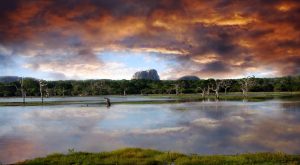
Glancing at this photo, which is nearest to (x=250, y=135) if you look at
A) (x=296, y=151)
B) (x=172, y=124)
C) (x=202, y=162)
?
(x=296, y=151)

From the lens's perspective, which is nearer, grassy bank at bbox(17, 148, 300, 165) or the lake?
grassy bank at bbox(17, 148, 300, 165)

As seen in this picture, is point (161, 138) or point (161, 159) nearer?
point (161, 159)

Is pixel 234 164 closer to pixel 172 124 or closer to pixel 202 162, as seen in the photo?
pixel 202 162

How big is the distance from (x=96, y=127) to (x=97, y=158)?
80.8 feet

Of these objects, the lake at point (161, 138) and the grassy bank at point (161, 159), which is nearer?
the grassy bank at point (161, 159)

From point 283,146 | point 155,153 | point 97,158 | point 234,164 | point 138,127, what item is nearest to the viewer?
point 234,164

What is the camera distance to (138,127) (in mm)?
49094

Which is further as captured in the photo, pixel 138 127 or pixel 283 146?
pixel 138 127

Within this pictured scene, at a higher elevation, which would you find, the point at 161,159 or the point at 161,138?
the point at 161,159

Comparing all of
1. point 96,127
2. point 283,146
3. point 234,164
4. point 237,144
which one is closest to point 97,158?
point 234,164

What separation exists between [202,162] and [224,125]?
25957 millimetres

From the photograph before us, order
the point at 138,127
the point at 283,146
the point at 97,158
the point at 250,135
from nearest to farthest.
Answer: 1. the point at 97,158
2. the point at 283,146
3. the point at 250,135
4. the point at 138,127

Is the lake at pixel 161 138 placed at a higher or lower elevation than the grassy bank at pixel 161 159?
lower

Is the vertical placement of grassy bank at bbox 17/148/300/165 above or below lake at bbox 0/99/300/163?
above
